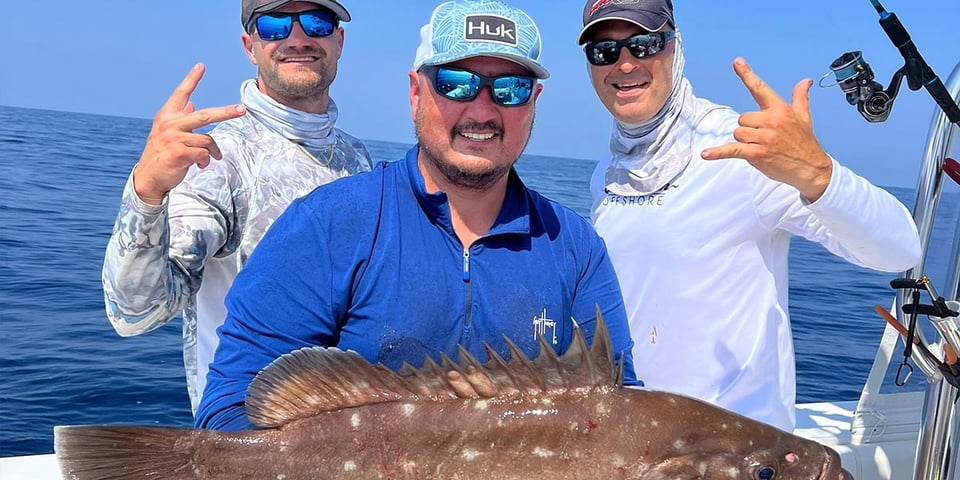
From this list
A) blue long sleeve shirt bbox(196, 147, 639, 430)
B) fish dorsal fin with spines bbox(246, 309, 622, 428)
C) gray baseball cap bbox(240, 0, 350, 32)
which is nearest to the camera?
fish dorsal fin with spines bbox(246, 309, 622, 428)

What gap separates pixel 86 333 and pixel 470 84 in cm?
845

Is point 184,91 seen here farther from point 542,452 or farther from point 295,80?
point 542,452

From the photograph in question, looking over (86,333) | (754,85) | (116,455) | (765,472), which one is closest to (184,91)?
(116,455)

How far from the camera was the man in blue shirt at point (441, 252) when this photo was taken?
99.7 inches

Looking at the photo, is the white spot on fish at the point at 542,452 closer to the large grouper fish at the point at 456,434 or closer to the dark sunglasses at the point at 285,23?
the large grouper fish at the point at 456,434

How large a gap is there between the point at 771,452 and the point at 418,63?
171 centimetres

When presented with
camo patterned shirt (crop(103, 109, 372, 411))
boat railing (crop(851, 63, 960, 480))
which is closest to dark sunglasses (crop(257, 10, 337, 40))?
camo patterned shirt (crop(103, 109, 372, 411))

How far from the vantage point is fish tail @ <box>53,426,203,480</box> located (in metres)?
2.06

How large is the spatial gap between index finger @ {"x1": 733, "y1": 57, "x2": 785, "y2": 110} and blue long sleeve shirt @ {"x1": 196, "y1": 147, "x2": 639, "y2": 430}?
839 millimetres

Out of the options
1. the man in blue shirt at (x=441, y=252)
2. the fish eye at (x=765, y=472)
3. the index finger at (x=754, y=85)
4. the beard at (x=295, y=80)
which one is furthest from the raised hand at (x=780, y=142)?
the beard at (x=295, y=80)

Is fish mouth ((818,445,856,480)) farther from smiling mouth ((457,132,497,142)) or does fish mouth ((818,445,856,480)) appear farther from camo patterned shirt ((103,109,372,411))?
camo patterned shirt ((103,109,372,411))

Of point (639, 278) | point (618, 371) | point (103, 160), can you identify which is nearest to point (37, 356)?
point (639, 278)

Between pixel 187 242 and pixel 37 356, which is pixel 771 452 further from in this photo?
pixel 37 356

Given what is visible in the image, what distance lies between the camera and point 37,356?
854 cm
